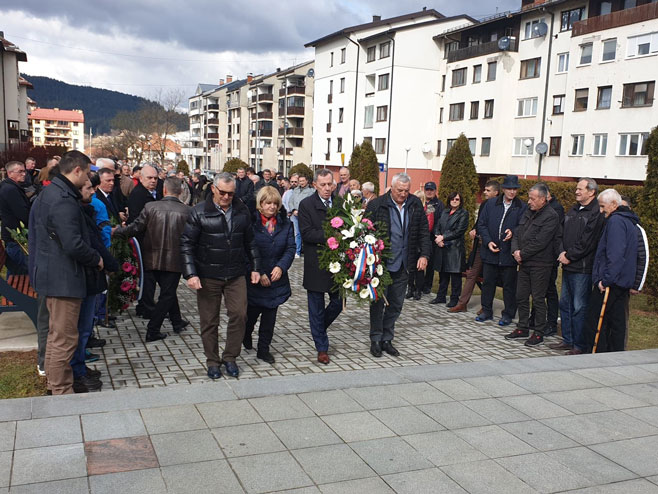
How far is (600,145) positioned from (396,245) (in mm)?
34828

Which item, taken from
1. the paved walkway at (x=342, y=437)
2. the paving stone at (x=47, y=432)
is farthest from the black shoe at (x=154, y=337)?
the paving stone at (x=47, y=432)

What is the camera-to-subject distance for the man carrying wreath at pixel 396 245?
7059mm

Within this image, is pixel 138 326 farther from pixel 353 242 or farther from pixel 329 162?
pixel 329 162

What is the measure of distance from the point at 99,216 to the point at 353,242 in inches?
118

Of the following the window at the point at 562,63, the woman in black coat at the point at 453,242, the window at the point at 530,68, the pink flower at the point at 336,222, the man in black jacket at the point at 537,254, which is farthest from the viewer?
the window at the point at 530,68

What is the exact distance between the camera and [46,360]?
5.14 metres

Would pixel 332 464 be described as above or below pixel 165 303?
below

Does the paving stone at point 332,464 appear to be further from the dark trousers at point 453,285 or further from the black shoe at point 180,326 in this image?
the dark trousers at point 453,285

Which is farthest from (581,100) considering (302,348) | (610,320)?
(302,348)

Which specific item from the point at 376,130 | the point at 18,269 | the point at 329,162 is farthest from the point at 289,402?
the point at 329,162

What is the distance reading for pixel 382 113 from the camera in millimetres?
52844

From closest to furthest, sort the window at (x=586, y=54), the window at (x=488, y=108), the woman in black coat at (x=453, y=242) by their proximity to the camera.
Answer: the woman in black coat at (x=453, y=242), the window at (x=586, y=54), the window at (x=488, y=108)

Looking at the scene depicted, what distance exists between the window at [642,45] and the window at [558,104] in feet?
18.2

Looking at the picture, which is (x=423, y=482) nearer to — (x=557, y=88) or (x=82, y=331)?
(x=82, y=331)
